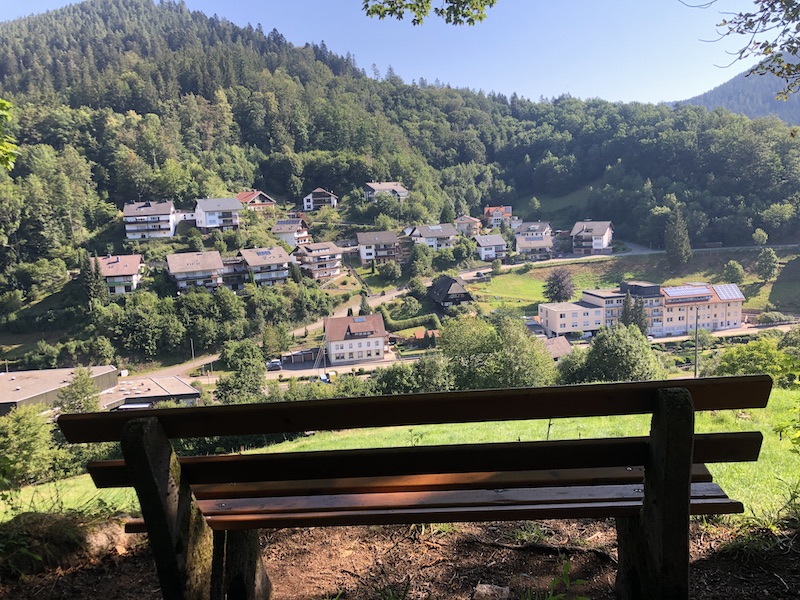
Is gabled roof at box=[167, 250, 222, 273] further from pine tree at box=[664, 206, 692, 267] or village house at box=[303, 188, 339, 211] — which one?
pine tree at box=[664, 206, 692, 267]

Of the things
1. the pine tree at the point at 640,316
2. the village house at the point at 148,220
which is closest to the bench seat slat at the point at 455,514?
the pine tree at the point at 640,316

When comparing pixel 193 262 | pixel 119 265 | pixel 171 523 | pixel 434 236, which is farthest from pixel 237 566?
pixel 434 236

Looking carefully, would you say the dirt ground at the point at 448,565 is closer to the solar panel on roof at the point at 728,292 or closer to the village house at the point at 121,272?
the solar panel on roof at the point at 728,292

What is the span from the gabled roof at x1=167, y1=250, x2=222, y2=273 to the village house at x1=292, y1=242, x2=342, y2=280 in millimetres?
6406

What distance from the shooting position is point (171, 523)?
1.21 m

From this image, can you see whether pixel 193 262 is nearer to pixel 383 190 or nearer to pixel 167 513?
pixel 383 190

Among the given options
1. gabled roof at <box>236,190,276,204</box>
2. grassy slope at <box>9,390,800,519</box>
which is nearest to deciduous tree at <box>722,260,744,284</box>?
grassy slope at <box>9,390,800,519</box>

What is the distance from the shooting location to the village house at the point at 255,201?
52.5 metres

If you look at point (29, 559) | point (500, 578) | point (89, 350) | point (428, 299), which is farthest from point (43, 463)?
point (428, 299)

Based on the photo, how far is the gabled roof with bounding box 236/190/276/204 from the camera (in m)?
52.5

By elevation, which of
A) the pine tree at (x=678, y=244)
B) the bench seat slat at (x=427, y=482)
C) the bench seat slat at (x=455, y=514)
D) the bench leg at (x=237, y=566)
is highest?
the bench seat slat at (x=427, y=482)

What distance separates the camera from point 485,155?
7869 cm

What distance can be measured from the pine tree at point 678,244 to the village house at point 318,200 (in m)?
32.7

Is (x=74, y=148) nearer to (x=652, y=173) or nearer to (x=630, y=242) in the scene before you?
(x=630, y=242)
